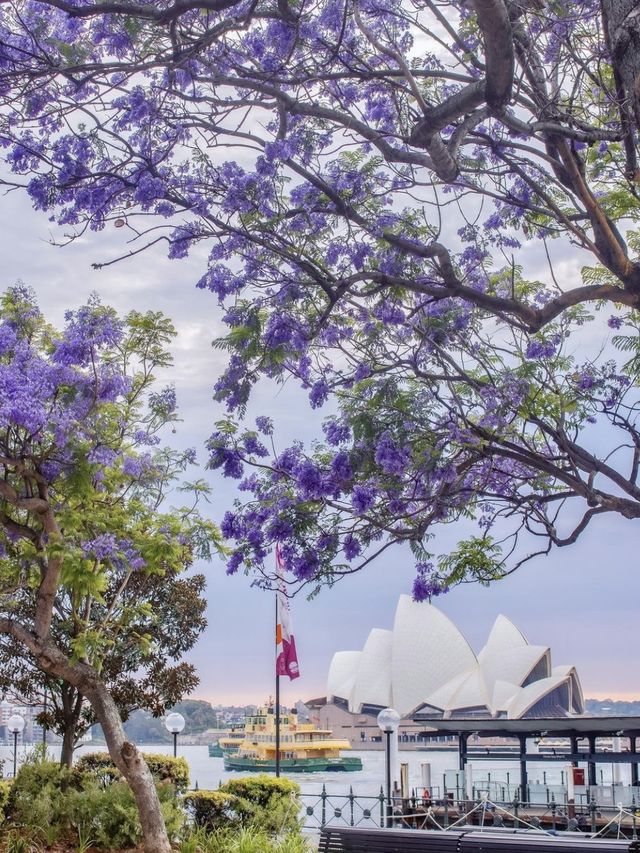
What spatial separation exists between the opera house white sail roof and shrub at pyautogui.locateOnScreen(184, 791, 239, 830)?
3769 cm

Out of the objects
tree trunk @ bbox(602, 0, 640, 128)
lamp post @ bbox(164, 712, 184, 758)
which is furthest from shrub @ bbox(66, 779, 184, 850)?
tree trunk @ bbox(602, 0, 640, 128)

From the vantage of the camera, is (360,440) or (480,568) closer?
(360,440)

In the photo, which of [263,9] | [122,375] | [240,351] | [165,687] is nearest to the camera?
[263,9]

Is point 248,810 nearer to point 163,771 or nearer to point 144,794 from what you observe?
point 163,771

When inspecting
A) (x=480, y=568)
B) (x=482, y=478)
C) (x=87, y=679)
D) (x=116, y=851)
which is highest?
(x=482, y=478)

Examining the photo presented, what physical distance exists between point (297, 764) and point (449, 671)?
22813mm

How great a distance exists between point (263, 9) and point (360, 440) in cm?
327

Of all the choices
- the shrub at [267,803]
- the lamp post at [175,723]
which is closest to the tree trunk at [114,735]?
the shrub at [267,803]

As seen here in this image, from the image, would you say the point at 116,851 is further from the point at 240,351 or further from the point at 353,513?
the point at 240,351

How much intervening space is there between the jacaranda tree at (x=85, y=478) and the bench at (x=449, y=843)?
278cm

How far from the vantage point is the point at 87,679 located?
39.8 feet

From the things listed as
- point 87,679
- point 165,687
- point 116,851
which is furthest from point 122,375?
point 165,687

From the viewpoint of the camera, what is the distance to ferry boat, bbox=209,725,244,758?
8962 centimetres

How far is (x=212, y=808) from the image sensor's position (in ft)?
44.2
